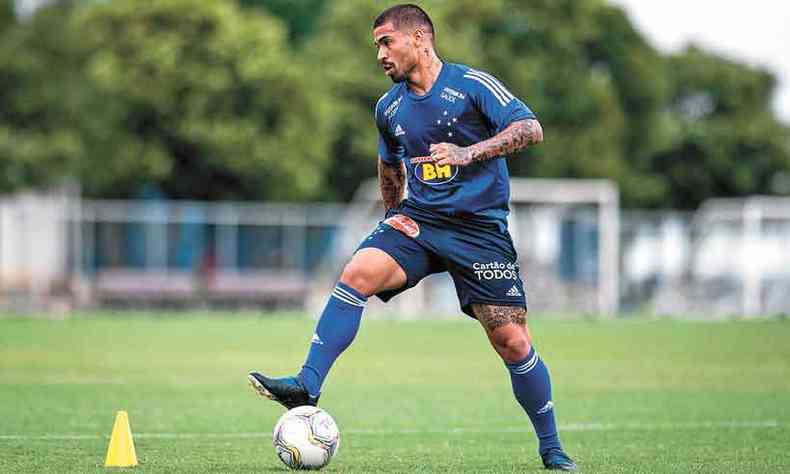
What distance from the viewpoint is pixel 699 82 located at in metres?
67.3

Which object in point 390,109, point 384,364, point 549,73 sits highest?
point 549,73

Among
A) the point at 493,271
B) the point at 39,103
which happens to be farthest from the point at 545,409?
the point at 39,103

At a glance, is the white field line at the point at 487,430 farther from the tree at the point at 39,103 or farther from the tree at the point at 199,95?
the tree at the point at 199,95

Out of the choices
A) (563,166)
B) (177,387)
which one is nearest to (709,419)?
(177,387)

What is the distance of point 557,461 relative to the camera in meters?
8.86

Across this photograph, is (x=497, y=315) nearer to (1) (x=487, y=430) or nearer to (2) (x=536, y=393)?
(2) (x=536, y=393)

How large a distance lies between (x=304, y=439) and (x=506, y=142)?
1912mm

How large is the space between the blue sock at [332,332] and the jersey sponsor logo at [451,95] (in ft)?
3.89

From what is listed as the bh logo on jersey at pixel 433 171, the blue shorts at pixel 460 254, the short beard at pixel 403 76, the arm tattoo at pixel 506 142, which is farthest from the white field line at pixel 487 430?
the arm tattoo at pixel 506 142

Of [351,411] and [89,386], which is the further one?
[89,386]

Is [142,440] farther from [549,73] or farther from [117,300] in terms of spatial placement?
[549,73]

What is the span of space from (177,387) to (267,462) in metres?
7.46

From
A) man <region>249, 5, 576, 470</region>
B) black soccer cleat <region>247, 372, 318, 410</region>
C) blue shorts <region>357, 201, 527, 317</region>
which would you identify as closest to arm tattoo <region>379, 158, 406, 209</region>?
man <region>249, 5, 576, 470</region>

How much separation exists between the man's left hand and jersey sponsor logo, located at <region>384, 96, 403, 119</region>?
23.2 inches
